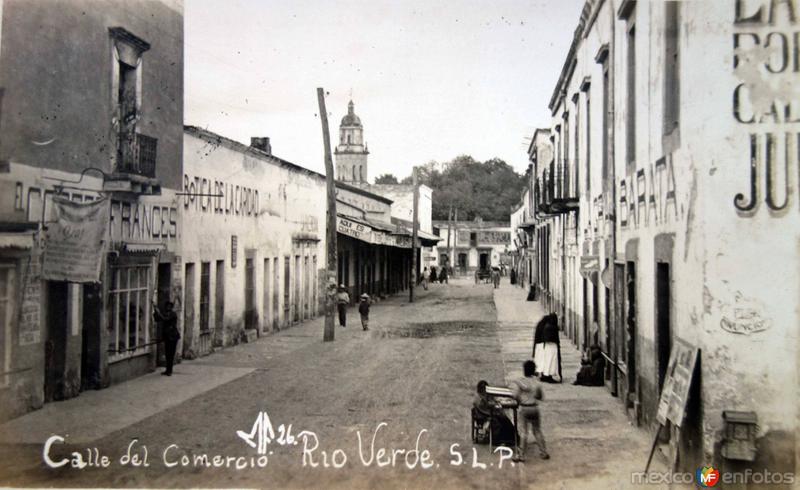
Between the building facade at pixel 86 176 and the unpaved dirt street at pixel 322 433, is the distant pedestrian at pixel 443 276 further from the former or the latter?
the building facade at pixel 86 176

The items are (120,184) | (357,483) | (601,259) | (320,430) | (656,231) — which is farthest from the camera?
(601,259)

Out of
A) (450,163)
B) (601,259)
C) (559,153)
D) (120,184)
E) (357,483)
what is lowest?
(357,483)

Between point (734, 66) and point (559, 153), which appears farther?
point (559, 153)

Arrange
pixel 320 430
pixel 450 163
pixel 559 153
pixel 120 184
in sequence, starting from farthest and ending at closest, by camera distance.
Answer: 1. pixel 450 163
2. pixel 559 153
3. pixel 120 184
4. pixel 320 430

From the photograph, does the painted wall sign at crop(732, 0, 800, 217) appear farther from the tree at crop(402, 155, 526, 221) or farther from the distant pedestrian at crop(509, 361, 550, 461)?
the tree at crop(402, 155, 526, 221)

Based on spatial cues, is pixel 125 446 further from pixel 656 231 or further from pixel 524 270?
pixel 524 270

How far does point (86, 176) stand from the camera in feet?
38.4

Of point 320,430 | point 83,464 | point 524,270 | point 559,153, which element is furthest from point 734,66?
point 524,270

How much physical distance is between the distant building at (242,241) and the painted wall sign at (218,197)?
0.07 feet

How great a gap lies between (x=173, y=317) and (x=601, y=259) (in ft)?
25.1

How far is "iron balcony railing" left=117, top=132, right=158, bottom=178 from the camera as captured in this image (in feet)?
41.2

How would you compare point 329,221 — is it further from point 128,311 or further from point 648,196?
point 648,196

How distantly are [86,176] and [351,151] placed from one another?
7233 cm

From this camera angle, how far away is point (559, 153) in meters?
22.0
